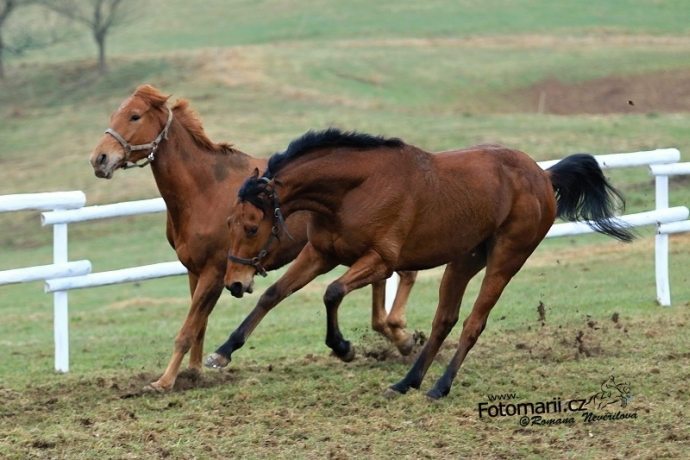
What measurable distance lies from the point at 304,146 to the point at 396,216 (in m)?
0.75

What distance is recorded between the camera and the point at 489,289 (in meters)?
7.38

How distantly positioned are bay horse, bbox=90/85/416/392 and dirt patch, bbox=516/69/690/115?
2282 centimetres

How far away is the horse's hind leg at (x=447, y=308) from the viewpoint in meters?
7.18

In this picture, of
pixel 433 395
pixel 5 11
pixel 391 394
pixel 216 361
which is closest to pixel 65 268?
pixel 216 361

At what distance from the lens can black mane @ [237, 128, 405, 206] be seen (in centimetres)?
648

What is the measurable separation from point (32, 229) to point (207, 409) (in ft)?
55.4

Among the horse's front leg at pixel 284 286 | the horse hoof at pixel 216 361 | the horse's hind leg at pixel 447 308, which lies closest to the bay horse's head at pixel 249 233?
the horse's front leg at pixel 284 286

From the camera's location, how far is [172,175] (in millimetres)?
7613

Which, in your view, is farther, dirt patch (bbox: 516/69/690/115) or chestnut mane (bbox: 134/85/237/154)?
dirt patch (bbox: 516/69/690/115)

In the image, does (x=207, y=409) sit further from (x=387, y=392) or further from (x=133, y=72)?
(x=133, y=72)

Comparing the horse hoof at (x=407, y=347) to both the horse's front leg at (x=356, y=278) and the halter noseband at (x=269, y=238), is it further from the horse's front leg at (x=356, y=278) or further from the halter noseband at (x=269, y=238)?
the halter noseband at (x=269, y=238)

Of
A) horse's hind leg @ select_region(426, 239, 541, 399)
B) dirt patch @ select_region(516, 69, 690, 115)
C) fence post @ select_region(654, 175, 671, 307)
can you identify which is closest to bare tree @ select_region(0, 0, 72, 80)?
dirt patch @ select_region(516, 69, 690, 115)

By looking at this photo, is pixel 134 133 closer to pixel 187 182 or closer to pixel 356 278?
pixel 187 182

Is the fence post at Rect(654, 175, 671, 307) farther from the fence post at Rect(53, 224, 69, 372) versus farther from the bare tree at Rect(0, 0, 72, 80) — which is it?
the bare tree at Rect(0, 0, 72, 80)
